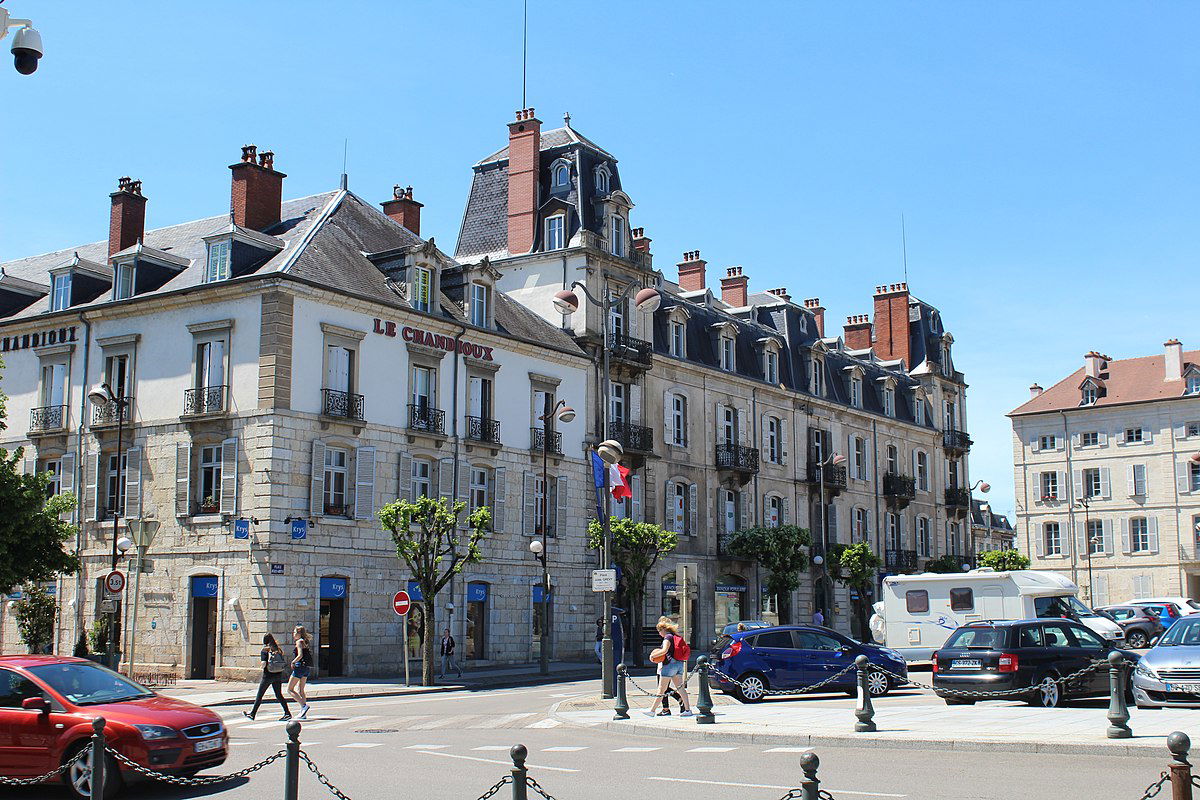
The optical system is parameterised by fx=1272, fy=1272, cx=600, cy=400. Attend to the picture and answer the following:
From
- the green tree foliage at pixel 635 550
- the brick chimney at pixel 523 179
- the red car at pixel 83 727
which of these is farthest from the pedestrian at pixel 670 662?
the brick chimney at pixel 523 179

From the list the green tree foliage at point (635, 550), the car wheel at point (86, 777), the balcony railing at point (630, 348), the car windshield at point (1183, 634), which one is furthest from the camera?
the balcony railing at point (630, 348)

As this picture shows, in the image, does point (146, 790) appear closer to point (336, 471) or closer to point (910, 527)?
point (336, 471)

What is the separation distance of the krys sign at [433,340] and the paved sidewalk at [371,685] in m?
9.07

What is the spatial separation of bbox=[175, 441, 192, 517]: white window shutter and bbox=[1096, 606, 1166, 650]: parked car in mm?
27342

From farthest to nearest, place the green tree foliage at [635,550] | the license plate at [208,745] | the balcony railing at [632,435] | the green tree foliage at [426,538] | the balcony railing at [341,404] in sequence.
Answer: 1. the balcony railing at [632,435]
2. the green tree foliage at [635,550]
3. the balcony railing at [341,404]
4. the green tree foliage at [426,538]
5. the license plate at [208,745]

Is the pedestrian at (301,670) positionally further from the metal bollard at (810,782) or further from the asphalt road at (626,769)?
the metal bollard at (810,782)

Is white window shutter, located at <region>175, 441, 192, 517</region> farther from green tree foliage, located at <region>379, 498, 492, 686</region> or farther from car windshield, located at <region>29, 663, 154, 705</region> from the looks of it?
car windshield, located at <region>29, 663, 154, 705</region>

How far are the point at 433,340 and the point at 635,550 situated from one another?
28.3ft

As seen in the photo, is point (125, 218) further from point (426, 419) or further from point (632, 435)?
point (632, 435)

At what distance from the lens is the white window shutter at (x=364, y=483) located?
33.6 metres

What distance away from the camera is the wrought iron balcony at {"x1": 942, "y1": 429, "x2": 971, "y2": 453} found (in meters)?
65.9

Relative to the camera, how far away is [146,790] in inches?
506

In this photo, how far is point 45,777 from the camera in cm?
1195

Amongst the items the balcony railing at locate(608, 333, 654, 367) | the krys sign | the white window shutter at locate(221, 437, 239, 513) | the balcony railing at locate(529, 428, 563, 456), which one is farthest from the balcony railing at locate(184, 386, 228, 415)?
the balcony railing at locate(608, 333, 654, 367)
